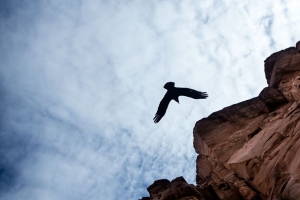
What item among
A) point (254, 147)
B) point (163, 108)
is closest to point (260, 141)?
point (254, 147)

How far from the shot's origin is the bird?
24453 mm

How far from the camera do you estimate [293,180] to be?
10789 mm

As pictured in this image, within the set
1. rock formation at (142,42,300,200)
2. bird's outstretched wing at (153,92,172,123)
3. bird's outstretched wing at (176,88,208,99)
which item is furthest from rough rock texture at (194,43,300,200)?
bird's outstretched wing at (153,92,172,123)

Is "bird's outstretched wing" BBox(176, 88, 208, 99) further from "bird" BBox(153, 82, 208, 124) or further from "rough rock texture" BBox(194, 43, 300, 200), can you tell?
"rough rock texture" BBox(194, 43, 300, 200)

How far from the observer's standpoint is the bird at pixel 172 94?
24.5 m

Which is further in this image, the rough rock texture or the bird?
the bird

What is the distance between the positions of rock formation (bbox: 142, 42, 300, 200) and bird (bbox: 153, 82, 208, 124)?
234 cm

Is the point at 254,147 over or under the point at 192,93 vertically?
under

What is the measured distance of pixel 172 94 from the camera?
24.8 meters

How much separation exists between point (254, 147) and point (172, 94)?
9341 millimetres

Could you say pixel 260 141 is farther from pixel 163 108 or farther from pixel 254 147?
pixel 163 108

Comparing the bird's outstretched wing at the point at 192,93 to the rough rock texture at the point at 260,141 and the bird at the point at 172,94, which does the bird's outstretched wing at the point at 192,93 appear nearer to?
the bird at the point at 172,94

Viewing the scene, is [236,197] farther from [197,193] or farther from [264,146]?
[264,146]

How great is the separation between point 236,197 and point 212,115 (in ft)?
28.1
